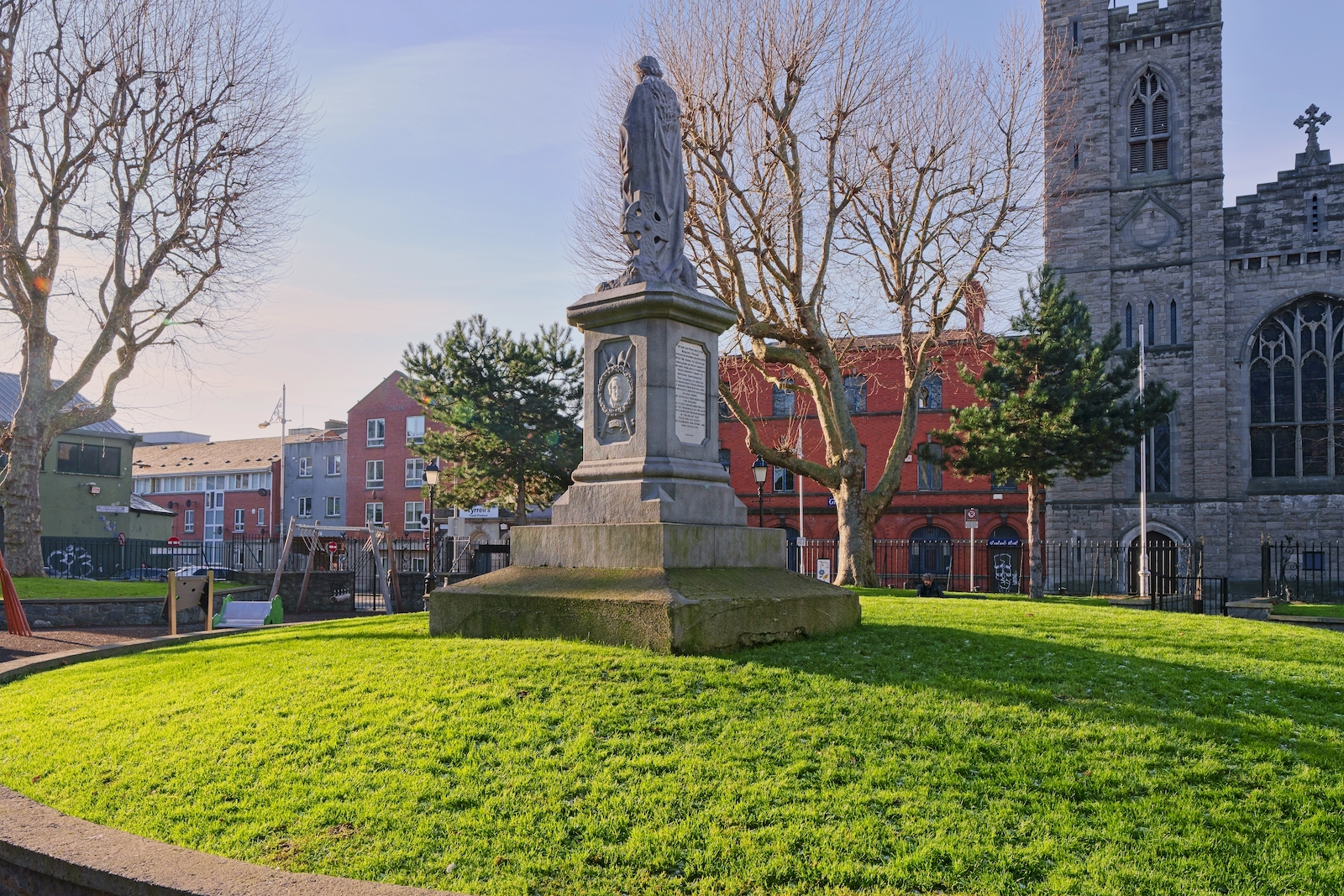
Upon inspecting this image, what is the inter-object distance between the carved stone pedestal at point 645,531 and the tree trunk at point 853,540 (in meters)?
12.8

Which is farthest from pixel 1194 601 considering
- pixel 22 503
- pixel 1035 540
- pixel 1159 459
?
pixel 22 503

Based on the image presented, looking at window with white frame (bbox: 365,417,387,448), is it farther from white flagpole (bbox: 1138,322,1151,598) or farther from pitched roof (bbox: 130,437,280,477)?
white flagpole (bbox: 1138,322,1151,598)

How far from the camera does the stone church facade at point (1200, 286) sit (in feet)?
110

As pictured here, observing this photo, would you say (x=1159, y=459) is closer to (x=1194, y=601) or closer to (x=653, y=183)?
(x=1194, y=601)

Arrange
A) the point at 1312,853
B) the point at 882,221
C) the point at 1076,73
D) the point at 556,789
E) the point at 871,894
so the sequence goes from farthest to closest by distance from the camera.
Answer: the point at 1076,73
the point at 882,221
the point at 556,789
the point at 1312,853
the point at 871,894

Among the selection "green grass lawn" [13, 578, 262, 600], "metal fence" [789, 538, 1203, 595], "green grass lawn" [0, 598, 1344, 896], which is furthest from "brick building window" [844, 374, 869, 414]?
"green grass lawn" [0, 598, 1344, 896]

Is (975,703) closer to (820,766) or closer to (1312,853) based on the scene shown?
(820,766)

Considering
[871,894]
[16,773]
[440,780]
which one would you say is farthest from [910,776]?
[16,773]

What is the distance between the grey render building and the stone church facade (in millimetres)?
44002

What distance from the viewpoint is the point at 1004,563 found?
3934 centimetres

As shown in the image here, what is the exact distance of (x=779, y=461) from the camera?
22844mm

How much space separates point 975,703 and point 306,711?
13.8ft

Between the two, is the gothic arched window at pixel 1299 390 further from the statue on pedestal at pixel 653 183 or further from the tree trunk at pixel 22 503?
the tree trunk at pixel 22 503

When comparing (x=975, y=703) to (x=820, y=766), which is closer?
(x=820, y=766)
